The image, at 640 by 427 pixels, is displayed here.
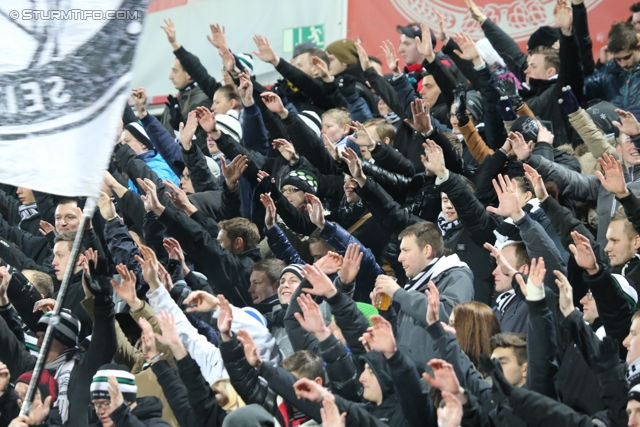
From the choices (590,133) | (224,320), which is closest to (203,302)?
(224,320)

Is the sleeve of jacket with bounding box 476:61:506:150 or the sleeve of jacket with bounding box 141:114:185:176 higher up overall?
the sleeve of jacket with bounding box 476:61:506:150

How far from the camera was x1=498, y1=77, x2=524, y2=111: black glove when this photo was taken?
27.8 feet

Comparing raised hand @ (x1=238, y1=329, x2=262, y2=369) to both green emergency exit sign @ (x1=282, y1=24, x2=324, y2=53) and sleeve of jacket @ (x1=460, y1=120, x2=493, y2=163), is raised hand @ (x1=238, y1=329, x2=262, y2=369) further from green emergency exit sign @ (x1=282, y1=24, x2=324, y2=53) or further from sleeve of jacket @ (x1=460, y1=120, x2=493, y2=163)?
green emergency exit sign @ (x1=282, y1=24, x2=324, y2=53)

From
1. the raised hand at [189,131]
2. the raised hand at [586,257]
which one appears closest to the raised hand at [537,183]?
the raised hand at [586,257]

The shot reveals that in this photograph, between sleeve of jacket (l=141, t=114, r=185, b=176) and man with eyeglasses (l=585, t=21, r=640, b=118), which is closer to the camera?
man with eyeglasses (l=585, t=21, r=640, b=118)

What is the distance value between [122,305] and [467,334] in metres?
2.98

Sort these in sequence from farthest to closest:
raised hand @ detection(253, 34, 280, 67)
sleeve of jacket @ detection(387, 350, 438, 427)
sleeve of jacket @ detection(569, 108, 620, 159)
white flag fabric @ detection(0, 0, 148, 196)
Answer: raised hand @ detection(253, 34, 280, 67) → sleeve of jacket @ detection(569, 108, 620, 159) → sleeve of jacket @ detection(387, 350, 438, 427) → white flag fabric @ detection(0, 0, 148, 196)

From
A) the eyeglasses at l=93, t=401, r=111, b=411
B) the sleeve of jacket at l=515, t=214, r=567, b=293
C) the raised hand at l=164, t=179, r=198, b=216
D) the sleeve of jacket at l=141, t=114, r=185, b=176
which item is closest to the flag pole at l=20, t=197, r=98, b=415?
the eyeglasses at l=93, t=401, r=111, b=411

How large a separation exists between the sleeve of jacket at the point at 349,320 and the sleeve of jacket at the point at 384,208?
1.70 m

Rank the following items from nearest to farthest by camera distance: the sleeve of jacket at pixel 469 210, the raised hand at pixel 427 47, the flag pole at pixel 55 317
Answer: the flag pole at pixel 55 317, the sleeve of jacket at pixel 469 210, the raised hand at pixel 427 47

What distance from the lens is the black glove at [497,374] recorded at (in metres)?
5.07

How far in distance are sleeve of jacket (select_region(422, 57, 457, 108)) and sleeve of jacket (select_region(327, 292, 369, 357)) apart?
3.62 m

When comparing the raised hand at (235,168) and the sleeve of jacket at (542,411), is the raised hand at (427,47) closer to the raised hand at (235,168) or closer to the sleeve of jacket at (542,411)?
the raised hand at (235,168)

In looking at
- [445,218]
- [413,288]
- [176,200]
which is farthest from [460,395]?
[176,200]
